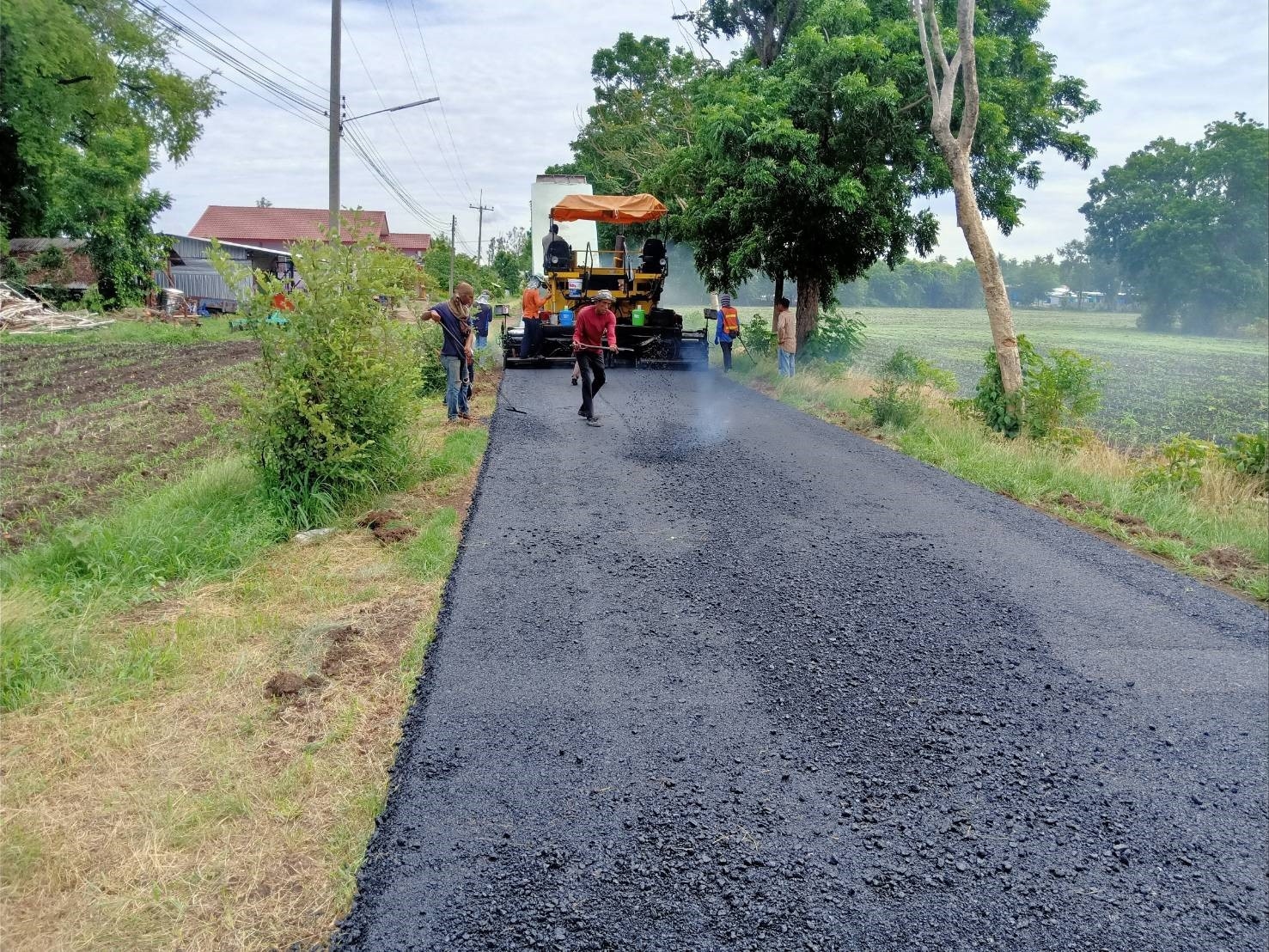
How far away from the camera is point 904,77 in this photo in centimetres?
1605

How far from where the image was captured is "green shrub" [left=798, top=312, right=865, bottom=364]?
65.6 ft

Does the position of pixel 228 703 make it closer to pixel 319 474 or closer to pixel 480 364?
pixel 319 474

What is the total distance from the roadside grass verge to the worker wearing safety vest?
5.41 metres

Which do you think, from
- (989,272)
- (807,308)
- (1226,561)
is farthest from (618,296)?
(1226,561)

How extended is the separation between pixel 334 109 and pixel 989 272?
12735mm

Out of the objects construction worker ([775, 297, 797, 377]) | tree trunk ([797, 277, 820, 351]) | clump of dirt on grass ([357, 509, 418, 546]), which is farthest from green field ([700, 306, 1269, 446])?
clump of dirt on grass ([357, 509, 418, 546])

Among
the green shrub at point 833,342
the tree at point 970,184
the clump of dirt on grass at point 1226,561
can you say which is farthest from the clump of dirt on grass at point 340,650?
the green shrub at point 833,342

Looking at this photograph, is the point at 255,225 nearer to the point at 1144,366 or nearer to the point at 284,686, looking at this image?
the point at 1144,366

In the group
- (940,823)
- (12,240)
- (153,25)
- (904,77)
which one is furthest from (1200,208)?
(940,823)

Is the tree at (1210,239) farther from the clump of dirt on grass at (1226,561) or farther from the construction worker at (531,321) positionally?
the clump of dirt on grass at (1226,561)

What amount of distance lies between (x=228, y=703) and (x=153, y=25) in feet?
163

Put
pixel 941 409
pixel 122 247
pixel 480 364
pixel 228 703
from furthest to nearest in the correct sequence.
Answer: pixel 122 247, pixel 480 364, pixel 941 409, pixel 228 703

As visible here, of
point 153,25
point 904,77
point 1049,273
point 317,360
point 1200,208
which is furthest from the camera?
point 1049,273

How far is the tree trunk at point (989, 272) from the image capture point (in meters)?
12.8
